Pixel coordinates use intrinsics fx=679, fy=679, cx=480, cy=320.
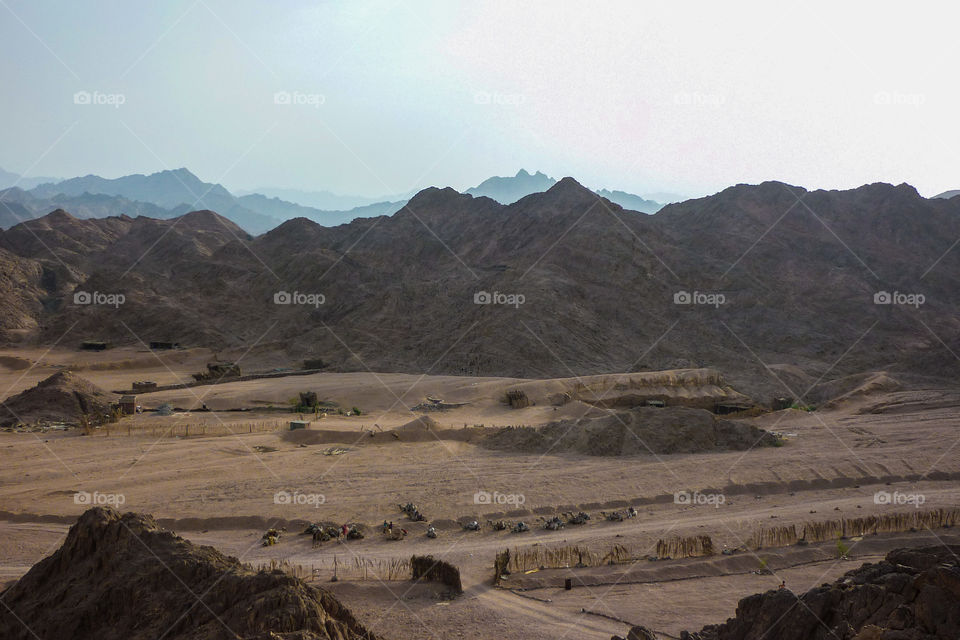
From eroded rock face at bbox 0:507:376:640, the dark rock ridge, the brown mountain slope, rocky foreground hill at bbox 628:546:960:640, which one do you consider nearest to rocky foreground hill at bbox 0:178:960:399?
the dark rock ridge

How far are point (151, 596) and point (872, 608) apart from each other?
9.63m

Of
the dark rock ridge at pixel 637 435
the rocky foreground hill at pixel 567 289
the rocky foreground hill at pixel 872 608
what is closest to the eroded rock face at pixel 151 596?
the rocky foreground hill at pixel 872 608

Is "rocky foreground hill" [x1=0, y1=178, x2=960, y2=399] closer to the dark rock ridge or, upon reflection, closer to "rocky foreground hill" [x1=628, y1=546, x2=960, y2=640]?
the dark rock ridge

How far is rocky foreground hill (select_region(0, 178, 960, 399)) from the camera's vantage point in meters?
49.1

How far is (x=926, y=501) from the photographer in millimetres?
19719

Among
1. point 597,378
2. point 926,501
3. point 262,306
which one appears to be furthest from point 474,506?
point 262,306

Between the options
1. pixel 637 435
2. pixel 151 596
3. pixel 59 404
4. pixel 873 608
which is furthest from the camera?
pixel 59 404

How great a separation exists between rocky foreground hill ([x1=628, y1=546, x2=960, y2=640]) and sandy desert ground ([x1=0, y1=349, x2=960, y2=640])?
2.68 m

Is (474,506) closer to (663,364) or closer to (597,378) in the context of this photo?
(597,378)

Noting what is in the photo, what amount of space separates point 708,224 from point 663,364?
30.9m

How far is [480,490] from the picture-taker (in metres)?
20.2

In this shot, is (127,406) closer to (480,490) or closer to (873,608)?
(480,490)

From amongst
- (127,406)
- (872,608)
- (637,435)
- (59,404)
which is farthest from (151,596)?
(59,404)

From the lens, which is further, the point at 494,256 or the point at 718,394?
the point at 494,256
